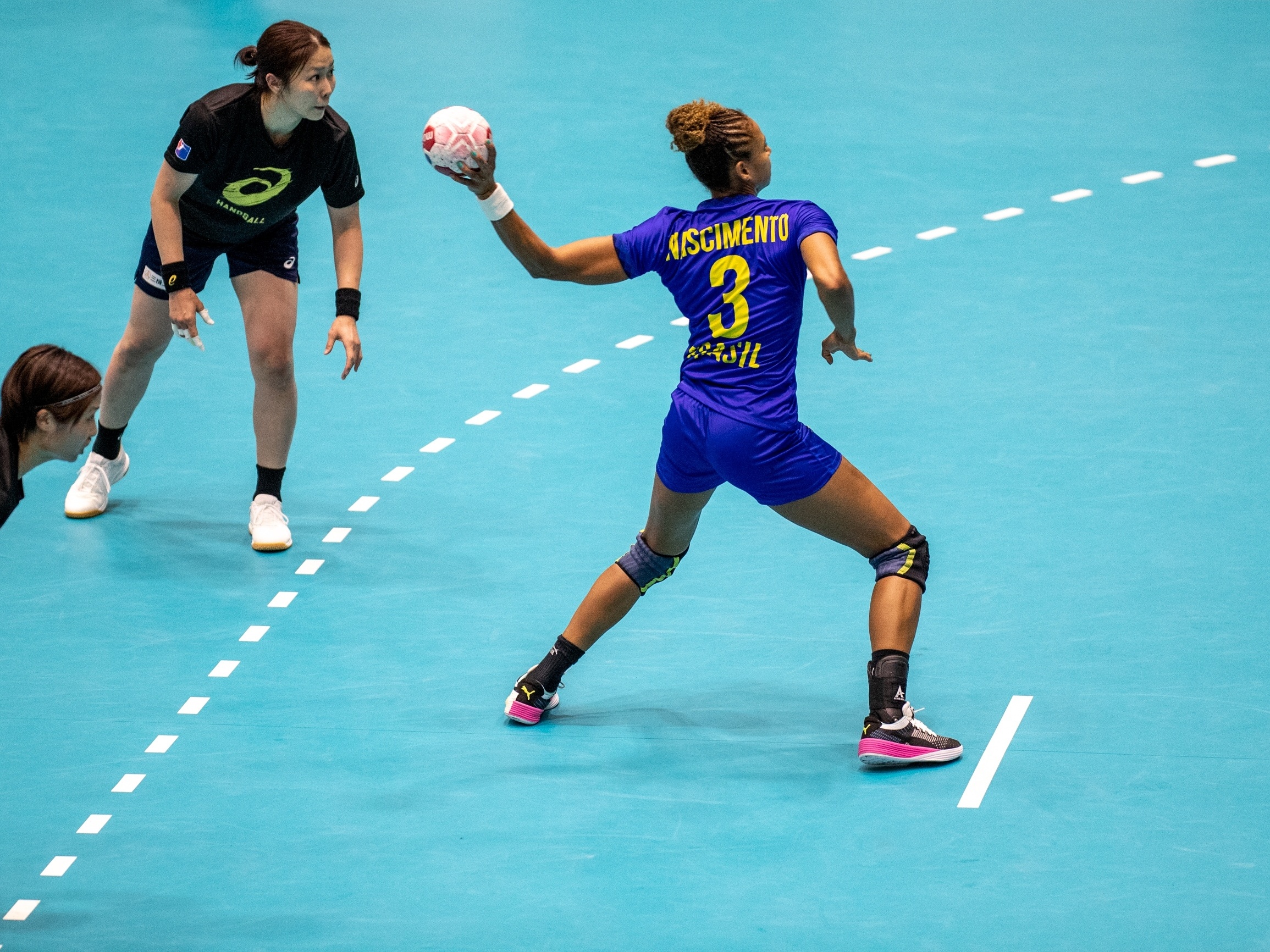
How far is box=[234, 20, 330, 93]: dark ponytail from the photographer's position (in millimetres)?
6383

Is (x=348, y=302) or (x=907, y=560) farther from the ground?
(x=348, y=302)

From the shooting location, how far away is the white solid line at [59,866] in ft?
16.2

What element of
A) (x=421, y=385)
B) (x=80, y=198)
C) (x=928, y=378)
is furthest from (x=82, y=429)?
(x=80, y=198)

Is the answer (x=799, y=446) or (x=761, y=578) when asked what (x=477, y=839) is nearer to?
(x=799, y=446)

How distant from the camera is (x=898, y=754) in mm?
5402

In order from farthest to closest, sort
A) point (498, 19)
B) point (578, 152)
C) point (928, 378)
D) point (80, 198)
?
point (498, 19)
point (578, 152)
point (80, 198)
point (928, 378)

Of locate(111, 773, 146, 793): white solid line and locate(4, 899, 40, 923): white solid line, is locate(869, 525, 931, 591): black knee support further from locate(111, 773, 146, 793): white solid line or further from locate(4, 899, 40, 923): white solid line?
locate(4, 899, 40, 923): white solid line

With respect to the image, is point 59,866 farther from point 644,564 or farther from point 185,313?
point 185,313

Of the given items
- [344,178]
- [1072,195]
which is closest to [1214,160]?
[1072,195]

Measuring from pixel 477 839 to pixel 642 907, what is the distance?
613 millimetres

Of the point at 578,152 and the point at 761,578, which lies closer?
the point at 761,578

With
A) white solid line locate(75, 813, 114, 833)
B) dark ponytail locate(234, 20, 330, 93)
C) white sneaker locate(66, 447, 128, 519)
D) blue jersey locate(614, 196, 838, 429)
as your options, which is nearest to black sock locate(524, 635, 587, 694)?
blue jersey locate(614, 196, 838, 429)

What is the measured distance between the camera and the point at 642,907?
4777 millimetres

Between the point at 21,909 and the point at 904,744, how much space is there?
261 centimetres
